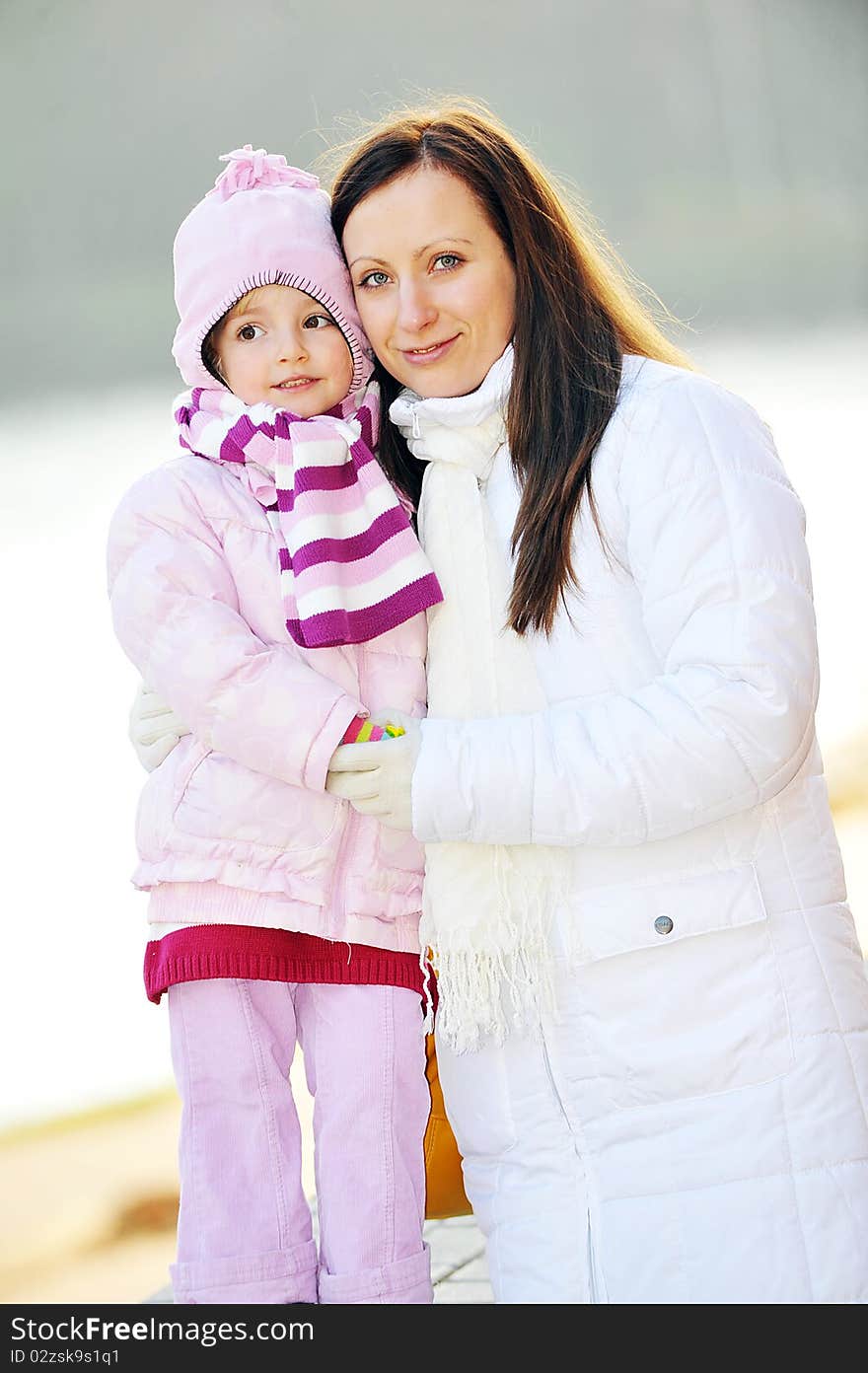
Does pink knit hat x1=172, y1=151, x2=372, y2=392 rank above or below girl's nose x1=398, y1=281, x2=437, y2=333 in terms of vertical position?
above

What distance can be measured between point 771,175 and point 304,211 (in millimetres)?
3489

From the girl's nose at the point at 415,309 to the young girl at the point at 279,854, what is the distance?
0.17 m

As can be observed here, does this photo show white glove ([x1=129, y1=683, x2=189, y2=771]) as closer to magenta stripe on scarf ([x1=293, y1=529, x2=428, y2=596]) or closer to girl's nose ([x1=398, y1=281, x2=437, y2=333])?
magenta stripe on scarf ([x1=293, y1=529, x2=428, y2=596])

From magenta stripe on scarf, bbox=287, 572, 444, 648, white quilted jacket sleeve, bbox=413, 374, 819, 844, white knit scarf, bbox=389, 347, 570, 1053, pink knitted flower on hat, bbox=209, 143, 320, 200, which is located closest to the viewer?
white quilted jacket sleeve, bbox=413, 374, 819, 844

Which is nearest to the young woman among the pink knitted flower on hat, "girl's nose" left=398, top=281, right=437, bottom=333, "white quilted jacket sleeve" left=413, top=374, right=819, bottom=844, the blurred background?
"white quilted jacket sleeve" left=413, top=374, right=819, bottom=844

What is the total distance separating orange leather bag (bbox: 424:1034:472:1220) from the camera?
5.52ft

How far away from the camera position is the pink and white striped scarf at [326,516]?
1.65 metres

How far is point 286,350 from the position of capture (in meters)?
1.78

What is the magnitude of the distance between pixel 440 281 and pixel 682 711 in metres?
0.60

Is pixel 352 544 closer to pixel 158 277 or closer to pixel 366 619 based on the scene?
pixel 366 619

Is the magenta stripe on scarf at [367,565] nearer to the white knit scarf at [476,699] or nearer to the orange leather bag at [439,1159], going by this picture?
the white knit scarf at [476,699]

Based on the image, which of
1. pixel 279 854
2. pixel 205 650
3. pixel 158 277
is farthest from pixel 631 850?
pixel 158 277

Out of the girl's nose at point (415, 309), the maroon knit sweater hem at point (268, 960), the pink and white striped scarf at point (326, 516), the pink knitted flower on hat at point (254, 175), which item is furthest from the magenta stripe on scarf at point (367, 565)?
the pink knitted flower on hat at point (254, 175)
